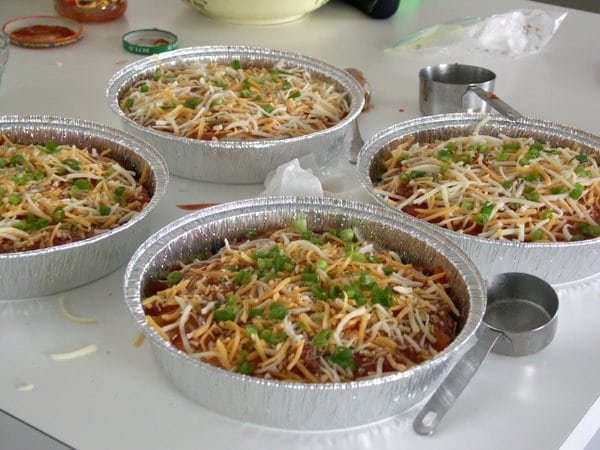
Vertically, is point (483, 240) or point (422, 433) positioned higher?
point (483, 240)

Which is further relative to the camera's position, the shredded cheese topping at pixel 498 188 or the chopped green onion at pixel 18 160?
the chopped green onion at pixel 18 160

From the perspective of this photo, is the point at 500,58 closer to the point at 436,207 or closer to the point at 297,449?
the point at 436,207

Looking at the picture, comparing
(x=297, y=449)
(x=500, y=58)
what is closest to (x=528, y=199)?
(x=297, y=449)

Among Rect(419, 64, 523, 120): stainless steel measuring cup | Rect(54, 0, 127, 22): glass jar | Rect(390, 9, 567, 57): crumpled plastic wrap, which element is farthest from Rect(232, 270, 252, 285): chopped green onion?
Rect(54, 0, 127, 22): glass jar

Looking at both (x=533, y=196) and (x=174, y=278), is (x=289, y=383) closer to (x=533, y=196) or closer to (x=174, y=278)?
(x=174, y=278)

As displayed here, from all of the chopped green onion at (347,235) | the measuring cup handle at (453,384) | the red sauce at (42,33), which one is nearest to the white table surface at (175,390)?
the measuring cup handle at (453,384)

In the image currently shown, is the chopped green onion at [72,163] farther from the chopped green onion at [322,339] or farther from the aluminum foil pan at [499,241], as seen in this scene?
the chopped green onion at [322,339]
